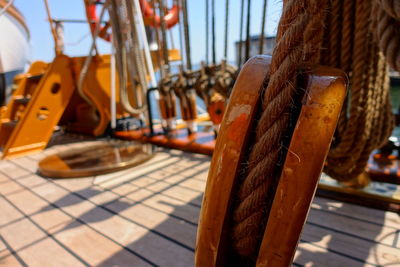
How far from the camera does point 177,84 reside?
2277mm

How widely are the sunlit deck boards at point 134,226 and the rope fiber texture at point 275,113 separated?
575 millimetres

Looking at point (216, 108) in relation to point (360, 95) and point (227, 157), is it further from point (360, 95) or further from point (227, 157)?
point (227, 157)

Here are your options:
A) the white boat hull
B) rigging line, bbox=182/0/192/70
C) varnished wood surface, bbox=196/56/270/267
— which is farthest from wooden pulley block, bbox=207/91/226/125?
the white boat hull

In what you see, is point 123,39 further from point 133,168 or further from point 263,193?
point 263,193

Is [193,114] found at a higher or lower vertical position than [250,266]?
lower

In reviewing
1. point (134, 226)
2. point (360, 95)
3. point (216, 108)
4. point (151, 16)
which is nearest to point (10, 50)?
point (151, 16)

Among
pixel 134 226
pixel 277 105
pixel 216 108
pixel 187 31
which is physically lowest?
pixel 134 226

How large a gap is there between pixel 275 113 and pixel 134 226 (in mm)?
943

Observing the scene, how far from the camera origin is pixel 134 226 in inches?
46.4

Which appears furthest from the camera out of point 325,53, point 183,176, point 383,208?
point 183,176

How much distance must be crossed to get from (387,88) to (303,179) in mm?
837

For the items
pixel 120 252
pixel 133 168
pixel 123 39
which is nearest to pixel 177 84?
pixel 123 39

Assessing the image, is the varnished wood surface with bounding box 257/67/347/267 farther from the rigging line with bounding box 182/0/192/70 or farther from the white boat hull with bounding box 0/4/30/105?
the white boat hull with bounding box 0/4/30/105

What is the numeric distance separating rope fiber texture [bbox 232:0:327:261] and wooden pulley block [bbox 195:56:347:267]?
0.06 feet
